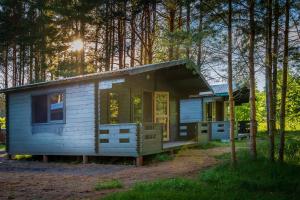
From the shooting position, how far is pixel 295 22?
888cm

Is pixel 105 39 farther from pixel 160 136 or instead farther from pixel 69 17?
pixel 160 136

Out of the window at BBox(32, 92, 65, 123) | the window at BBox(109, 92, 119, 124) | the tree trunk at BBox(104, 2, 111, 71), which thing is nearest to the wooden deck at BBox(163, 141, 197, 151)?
the window at BBox(109, 92, 119, 124)

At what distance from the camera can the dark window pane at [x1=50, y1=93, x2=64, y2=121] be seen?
518 inches

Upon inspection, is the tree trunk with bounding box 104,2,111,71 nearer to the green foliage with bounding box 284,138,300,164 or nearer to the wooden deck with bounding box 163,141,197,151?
the wooden deck with bounding box 163,141,197,151

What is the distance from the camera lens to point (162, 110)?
1512cm

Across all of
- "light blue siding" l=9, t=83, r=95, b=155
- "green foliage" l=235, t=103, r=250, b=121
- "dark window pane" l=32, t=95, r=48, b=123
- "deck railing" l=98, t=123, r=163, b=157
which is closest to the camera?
"deck railing" l=98, t=123, r=163, b=157

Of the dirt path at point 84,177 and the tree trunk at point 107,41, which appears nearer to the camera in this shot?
the dirt path at point 84,177

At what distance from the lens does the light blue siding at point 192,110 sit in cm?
2175

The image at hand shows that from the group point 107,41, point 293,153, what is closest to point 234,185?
point 293,153

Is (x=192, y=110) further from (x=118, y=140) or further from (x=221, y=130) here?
(x=118, y=140)

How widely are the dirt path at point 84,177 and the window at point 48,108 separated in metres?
2.71

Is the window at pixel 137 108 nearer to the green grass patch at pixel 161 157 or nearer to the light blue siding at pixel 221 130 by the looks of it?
the green grass patch at pixel 161 157

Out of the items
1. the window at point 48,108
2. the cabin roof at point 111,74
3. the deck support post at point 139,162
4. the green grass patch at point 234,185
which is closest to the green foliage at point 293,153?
the green grass patch at point 234,185

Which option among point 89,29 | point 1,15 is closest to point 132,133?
point 89,29
